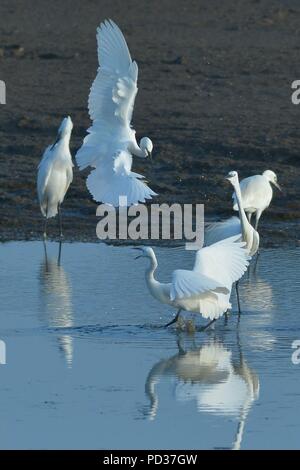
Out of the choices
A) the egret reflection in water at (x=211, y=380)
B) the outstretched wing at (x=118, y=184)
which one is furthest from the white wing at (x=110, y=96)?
the egret reflection in water at (x=211, y=380)

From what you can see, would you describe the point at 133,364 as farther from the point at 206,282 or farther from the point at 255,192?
the point at 255,192

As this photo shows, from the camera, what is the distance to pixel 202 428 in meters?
7.28

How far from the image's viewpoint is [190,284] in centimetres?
906

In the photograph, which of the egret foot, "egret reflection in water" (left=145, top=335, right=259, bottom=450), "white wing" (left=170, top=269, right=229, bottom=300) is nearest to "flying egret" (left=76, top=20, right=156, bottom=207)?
the egret foot

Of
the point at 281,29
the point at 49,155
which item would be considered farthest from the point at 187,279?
the point at 281,29

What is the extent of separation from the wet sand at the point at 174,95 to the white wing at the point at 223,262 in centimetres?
307

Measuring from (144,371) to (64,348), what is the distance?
78 centimetres

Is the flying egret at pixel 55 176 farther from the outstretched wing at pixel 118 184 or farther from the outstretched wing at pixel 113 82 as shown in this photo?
the outstretched wing at pixel 118 184

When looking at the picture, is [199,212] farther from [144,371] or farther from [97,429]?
[97,429]

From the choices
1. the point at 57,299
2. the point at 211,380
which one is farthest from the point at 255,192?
the point at 211,380

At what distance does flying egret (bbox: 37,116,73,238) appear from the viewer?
526 inches

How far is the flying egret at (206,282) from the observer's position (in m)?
9.08

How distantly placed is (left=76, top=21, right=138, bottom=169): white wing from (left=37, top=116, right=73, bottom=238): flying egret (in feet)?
5.18
